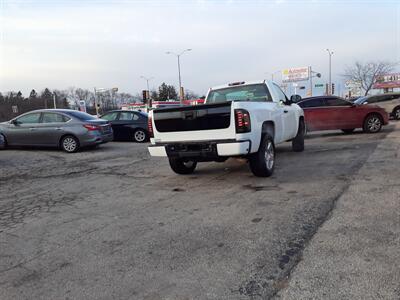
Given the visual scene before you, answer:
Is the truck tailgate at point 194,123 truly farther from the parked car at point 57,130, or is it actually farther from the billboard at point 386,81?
the billboard at point 386,81

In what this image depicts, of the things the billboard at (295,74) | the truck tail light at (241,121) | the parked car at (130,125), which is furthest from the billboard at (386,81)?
the truck tail light at (241,121)

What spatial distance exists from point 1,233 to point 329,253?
12.3 feet

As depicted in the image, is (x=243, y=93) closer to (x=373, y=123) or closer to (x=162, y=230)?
(x=162, y=230)

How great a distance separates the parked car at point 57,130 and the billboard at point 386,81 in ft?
252

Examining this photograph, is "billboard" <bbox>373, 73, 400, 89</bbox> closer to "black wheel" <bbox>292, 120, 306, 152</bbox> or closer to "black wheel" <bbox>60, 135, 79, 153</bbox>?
"black wheel" <bbox>292, 120, 306, 152</bbox>

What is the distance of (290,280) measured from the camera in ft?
9.12

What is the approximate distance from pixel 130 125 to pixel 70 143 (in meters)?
3.82

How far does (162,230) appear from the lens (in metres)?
4.03

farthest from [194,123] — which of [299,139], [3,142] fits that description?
[3,142]

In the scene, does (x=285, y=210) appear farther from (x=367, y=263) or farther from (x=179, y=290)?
(x=179, y=290)

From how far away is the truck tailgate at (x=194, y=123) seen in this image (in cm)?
577

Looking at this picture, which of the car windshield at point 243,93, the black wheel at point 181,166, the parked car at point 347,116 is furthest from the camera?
the parked car at point 347,116

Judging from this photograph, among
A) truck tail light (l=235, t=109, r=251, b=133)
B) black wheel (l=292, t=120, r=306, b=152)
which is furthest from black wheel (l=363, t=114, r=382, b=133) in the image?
truck tail light (l=235, t=109, r=251, b=133)

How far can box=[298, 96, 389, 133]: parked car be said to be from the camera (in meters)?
13.6
